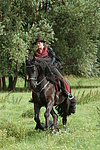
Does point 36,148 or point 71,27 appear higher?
point 71,27

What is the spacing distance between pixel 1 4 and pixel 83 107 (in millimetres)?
13899

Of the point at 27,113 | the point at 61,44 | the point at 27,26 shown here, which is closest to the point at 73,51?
Answer: the point at 61,44

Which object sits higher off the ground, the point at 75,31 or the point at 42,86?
the point at 75,31

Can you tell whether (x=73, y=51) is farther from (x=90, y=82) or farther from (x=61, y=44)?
(x=90, y=82)

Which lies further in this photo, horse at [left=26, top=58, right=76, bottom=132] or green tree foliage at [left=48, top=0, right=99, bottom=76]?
green tree foliage at [left=48, top=0, right=99, bottom=76]

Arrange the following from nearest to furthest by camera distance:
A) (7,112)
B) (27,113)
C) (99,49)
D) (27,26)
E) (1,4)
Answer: (27,113), (7,112), (1,4), (27,26), (99,49)

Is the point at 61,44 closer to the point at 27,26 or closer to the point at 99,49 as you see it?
the point at 27,26

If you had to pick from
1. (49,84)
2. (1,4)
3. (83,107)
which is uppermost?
(1,4)

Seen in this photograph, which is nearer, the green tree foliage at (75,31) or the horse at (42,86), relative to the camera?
the horse at (42,86)

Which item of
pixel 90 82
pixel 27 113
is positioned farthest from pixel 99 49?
pixel 27 113

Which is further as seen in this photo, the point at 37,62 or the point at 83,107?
the point at 83,107

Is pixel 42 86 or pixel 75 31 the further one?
pixel 75 31

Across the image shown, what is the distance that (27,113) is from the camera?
45.8ft

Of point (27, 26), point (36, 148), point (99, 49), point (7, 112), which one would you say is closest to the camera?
point (36, 148)
